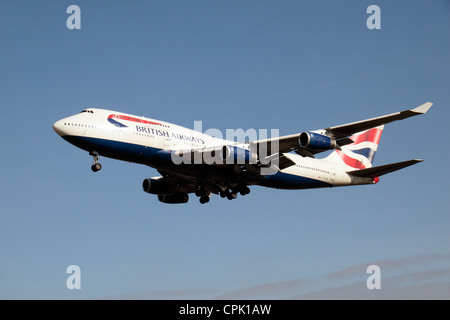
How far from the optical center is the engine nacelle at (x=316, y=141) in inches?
1499

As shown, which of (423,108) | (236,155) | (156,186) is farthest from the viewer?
(156,186)

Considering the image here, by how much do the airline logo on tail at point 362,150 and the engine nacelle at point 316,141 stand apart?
41.1ft

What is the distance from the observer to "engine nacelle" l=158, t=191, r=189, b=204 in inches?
1957

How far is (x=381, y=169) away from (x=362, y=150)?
8154 millimetres

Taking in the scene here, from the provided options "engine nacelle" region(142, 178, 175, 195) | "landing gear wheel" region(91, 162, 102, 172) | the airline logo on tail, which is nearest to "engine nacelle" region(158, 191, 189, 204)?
"engine nacelle" region(142, 178, 175, 195)

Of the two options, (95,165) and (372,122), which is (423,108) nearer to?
(372,122)

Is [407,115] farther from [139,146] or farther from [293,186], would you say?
[139,146]

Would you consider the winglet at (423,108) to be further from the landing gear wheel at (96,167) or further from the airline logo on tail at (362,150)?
the landing gear wheel at (96,167)

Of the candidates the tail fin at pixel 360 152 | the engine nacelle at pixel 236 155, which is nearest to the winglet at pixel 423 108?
the engine nacelle at pixel 236 155

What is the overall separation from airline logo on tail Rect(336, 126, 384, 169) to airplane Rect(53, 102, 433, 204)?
3.73 metres

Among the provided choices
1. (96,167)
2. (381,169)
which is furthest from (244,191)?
(96,167)

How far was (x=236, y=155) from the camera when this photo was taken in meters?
40.5
